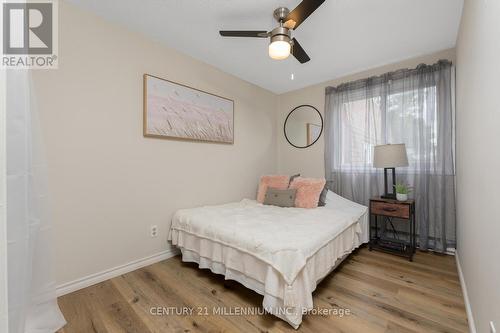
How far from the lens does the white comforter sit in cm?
149

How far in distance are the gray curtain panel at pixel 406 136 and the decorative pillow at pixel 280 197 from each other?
0.88 metres

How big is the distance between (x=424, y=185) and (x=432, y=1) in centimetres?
189

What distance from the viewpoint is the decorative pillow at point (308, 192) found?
278 centimetres

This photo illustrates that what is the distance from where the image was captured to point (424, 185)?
2625mm

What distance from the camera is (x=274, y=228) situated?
1898 millimetres

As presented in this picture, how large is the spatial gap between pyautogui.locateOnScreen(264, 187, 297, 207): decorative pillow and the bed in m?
0.13

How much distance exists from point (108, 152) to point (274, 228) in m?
1.69

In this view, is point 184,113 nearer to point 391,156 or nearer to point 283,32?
point 283,32

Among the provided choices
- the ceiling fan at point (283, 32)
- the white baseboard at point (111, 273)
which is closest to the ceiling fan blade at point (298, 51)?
the ceiling fan at point (283, 32)

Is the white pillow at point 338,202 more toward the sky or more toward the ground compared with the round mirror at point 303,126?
more toward the ground

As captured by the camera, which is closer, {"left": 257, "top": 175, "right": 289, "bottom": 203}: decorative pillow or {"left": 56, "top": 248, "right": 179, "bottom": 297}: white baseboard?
{"left": 56, "top": 248, "right": 179, "bottom": 297}: white baseboard

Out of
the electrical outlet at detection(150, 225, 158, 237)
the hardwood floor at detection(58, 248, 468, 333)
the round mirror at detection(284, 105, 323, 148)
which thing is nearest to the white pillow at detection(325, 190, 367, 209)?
the hardwood floor at detection(58, 248, 468, 333)

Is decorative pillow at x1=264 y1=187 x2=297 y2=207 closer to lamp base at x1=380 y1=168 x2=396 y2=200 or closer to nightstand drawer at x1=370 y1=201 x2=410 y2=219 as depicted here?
nightstand drawer at x1=370 y1=201 x2=410 y2=219

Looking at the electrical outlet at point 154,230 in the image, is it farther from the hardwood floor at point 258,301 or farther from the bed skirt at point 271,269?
the hardwood floor at point 258,301
